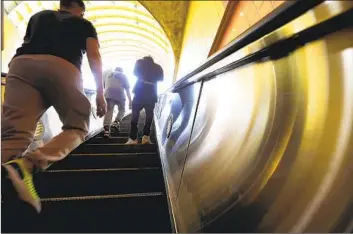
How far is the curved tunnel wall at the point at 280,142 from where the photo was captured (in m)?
0.62

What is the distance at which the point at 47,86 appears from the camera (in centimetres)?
143

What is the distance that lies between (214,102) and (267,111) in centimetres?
51

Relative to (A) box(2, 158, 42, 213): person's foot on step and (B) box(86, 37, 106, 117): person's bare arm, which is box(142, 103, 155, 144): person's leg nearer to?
(B) box(86, 37, 106, 117): person's bare arm

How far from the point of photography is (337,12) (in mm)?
536

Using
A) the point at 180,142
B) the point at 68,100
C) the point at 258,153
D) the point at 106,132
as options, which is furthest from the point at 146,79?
the point at 258,153

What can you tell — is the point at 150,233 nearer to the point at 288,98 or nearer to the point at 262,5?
the point at 288,98

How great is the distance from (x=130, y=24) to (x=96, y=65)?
884cm

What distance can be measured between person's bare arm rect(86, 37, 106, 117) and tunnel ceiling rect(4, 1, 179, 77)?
5.18 meters

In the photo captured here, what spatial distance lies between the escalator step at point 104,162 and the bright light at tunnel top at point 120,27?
189 inches

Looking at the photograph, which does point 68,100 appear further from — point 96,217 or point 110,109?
point 110,109

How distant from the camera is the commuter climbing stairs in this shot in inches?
50.6

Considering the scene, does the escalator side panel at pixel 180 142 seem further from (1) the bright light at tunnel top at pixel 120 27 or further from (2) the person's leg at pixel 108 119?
(1) the bright light at tunnel top at pixel 120 27

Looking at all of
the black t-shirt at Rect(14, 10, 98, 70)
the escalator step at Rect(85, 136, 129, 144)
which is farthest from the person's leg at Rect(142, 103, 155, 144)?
the black t-shirt at Rect(14, 10, 98, 70)

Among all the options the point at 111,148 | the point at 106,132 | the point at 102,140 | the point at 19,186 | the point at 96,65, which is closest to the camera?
the point at 19,186
